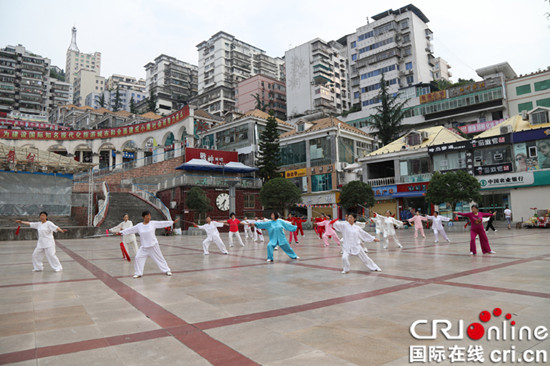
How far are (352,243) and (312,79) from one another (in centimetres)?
7120

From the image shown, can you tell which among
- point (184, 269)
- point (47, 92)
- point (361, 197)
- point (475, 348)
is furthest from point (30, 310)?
point (47, 92)

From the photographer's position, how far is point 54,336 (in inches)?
154

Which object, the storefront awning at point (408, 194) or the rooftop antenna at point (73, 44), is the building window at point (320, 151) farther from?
the rooftop antenna at point (73, 44)

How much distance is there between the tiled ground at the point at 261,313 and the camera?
331 cm

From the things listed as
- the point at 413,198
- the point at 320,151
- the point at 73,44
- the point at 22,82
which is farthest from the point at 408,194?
the point at 73,44

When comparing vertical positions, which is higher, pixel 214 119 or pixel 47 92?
pixel 47 92

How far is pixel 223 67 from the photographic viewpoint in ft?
305

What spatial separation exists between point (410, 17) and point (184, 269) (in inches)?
2715

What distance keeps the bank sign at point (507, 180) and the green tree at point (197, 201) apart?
2319 centimetres

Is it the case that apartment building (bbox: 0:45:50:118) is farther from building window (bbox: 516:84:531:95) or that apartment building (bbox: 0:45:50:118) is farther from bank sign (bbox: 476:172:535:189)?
building window (bbox: 516:84:531:95)

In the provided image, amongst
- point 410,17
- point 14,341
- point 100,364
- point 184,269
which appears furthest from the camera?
point 410,17

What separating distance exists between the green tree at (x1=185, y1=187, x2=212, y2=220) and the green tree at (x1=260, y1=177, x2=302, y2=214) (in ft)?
16.2

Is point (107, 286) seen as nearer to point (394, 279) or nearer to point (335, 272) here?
point (335, 272)

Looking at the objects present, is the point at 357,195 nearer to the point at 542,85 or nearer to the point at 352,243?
the point at 352,243
